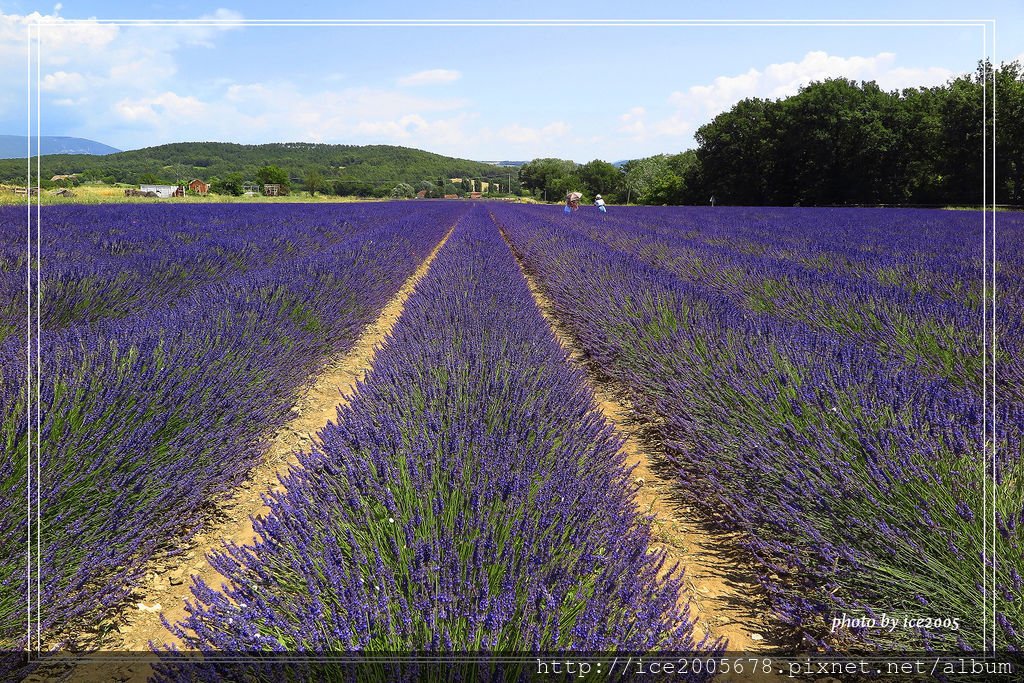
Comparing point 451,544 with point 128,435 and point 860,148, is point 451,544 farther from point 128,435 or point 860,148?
point 860,148

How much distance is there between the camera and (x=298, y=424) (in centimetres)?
339

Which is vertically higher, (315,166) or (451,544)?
(315,166)

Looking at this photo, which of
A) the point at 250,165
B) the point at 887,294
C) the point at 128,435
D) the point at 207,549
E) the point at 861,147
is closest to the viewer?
the point at 128,435

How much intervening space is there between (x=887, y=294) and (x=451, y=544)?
4.43 metres

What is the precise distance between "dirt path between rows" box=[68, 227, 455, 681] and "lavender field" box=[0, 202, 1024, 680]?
0.20 ft

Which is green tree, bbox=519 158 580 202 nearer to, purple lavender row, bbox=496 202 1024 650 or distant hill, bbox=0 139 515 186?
distant hill, bbox=0 139 515 186

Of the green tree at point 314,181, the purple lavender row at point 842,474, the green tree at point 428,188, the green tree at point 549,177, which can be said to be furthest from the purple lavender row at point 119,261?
the green tree at point 549,177

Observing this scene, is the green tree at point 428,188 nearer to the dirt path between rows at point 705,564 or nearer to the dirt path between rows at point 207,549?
the dirt path between rows at point 207,549

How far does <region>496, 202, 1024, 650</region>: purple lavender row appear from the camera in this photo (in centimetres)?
139

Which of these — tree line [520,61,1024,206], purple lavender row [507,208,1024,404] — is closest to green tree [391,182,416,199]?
tree line [520,61,1024,206]

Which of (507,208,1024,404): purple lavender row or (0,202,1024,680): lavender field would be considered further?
(507,208,1024,404): purple lavender row

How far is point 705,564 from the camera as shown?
2.03 metres

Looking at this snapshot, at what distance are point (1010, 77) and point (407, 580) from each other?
38.3m

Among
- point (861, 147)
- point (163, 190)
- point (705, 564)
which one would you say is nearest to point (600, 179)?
point (861, 147)
